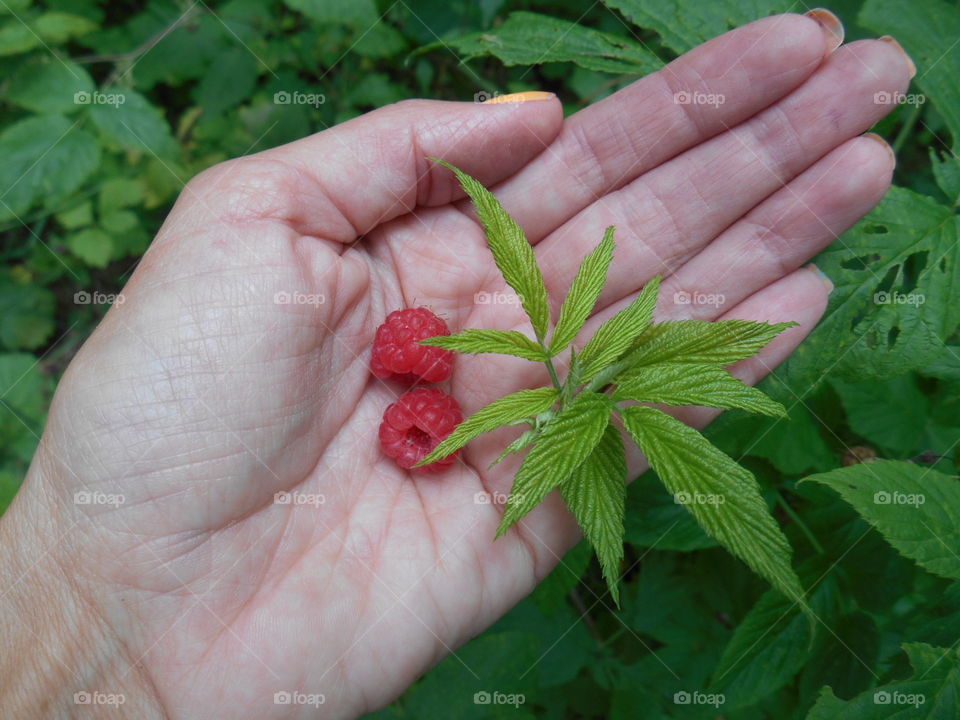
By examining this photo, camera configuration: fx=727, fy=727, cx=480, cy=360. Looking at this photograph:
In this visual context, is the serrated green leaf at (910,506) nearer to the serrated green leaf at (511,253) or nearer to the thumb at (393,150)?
the serrated green leaf at (511,253)

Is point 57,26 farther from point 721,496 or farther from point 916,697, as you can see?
point 916,697

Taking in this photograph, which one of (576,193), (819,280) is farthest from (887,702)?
(576,193)

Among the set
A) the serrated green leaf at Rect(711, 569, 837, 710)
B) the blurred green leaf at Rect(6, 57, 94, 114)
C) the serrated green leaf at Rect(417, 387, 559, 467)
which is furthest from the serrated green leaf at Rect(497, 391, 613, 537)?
the blurred green leaf at Rect(6, 57, 94, 114)

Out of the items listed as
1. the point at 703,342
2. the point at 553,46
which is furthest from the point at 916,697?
the point at 553,46

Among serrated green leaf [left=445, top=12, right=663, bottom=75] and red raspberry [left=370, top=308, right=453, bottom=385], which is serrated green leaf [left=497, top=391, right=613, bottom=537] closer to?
red raspberry [left=370, top=308, right=453, bottom=385]

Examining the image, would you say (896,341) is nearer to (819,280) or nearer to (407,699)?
(819,280)

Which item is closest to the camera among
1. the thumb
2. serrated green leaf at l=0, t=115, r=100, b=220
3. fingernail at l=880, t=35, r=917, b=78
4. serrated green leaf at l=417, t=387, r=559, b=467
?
serrated green leaf at l=417, t=387, r=559, b=467
